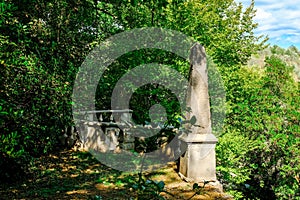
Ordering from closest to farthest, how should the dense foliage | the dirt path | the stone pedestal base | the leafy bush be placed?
the dense foliage
the dirt path
the stone pedestal base
the leafy bush

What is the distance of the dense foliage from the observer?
10.7 feet

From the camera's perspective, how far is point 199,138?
5750mm

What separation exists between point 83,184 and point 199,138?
2.79 m

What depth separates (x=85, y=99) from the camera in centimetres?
485

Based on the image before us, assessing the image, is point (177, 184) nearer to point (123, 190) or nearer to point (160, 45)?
point (123, 190)

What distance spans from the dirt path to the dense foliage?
46 cm

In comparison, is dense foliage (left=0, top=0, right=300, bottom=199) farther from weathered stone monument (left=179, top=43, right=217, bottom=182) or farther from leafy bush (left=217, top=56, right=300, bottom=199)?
weathered stone monument (left=179, top=43, right=217, bottom=182)

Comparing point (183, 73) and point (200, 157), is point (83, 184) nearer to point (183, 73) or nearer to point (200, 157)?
point (200, 157)

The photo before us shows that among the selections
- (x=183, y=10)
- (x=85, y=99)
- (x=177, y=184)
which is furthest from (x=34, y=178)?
(x=183, y=10)

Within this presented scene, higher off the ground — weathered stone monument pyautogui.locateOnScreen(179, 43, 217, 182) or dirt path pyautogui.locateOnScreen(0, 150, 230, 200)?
weathered stone monument pyautogui.locateOnScreen(179, 43, 217, 182)

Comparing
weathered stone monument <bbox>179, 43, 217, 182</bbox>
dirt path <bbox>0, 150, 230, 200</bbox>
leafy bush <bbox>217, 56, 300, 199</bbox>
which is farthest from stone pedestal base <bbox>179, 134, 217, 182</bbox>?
leafy bush <bbox>217, 56, 300, 199</bbox>

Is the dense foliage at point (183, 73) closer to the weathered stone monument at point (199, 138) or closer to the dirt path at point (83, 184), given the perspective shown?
the dirt path at point (83, 184)

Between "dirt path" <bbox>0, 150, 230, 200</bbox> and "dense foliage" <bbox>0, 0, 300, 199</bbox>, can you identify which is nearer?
"dense foliage" <bbox>0, 0, 300, 199</bbox>

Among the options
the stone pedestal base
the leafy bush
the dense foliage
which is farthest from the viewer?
the leafy bush
